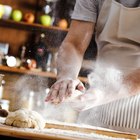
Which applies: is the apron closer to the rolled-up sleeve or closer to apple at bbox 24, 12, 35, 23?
the rolled-up sleeve

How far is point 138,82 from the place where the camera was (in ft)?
4.88

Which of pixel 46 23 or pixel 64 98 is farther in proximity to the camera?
pixel 46 23

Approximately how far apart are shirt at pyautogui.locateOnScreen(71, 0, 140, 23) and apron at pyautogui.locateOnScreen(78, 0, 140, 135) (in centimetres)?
2

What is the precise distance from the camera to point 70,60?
1688 mm

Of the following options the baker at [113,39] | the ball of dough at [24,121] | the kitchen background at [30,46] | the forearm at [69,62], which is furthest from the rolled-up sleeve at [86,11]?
the kitchen background at [30,46]

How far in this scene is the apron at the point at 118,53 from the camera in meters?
1.85

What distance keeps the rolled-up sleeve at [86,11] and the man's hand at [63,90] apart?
52 cm

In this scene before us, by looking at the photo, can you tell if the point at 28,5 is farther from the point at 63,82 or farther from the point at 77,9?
the point at 63,82

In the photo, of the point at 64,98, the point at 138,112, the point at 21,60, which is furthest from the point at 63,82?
the point at 21,60

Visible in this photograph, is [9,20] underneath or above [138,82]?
underneath

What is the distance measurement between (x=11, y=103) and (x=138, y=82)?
5.98ft

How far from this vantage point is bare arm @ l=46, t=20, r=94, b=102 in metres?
1.36

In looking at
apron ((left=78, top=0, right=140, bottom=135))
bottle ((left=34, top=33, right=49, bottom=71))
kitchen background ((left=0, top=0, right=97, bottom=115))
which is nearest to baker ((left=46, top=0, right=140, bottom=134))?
apron ((left=78, top=0, right=140, bottom=135))

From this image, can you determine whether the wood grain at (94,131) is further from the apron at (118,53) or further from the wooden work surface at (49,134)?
the apron at (118,53)
